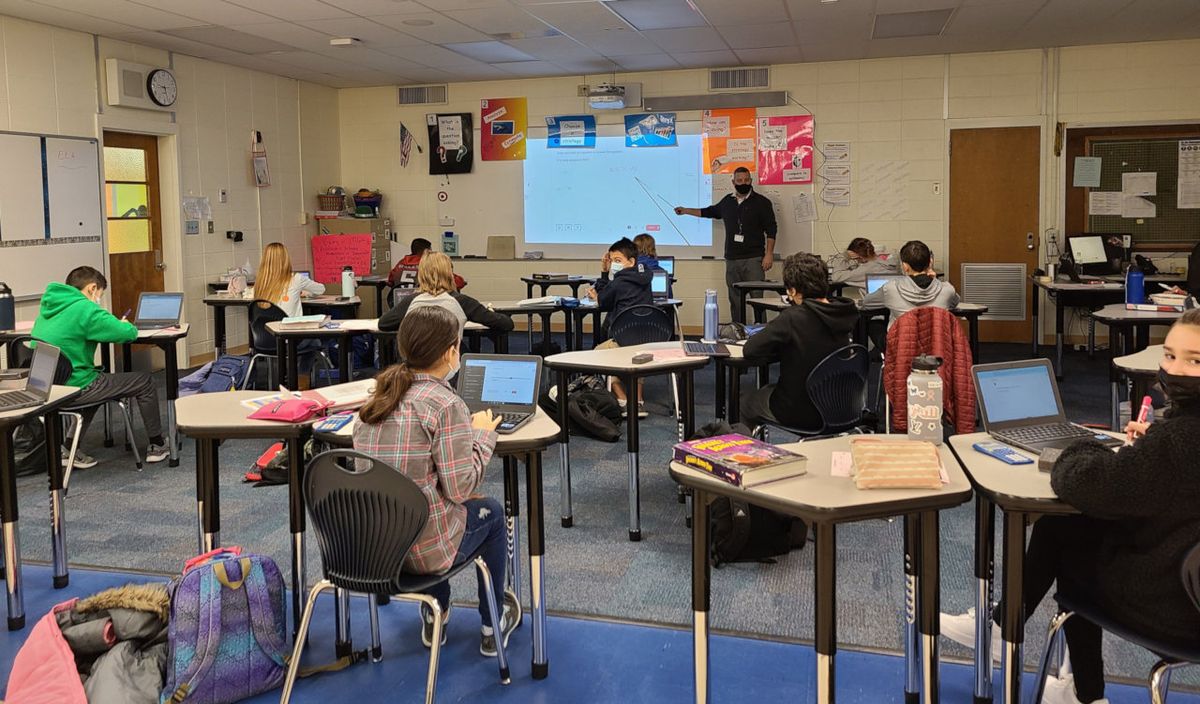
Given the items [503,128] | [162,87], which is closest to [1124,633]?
[162,87]

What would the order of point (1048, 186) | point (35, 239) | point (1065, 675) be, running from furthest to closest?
point (1048, 186), point (35, 239), point (1065, 675)

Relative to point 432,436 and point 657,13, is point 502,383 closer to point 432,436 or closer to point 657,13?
point 432,436

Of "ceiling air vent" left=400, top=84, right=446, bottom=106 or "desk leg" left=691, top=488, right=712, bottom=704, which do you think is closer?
"desk leg" left=691, top=488, right=712, bottom=704

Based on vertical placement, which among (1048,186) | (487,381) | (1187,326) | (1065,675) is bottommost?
(1065,675)

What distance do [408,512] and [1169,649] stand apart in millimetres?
1716

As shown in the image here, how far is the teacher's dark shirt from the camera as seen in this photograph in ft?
30.9

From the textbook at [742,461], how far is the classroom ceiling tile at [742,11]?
4995mm

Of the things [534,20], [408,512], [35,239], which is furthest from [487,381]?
[35,239]

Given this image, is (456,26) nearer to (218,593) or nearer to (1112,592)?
(218,593)

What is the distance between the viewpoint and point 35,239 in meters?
7.19

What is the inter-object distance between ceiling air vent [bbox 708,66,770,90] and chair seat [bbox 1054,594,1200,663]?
7956 mm

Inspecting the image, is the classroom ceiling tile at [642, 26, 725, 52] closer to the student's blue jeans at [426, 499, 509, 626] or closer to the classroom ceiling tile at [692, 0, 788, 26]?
the classroom ceiling tile at [692, 0, 788, 26]

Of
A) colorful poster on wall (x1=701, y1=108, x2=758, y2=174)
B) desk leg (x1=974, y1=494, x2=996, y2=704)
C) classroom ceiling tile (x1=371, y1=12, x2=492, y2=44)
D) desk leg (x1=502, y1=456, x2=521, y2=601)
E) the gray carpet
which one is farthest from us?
colorful poster on wall (x1=701, y1=108, x2=758, y2=174)

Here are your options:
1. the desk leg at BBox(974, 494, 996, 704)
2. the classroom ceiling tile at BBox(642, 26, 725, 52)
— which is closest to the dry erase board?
the classroom ceiling tile at BBox(642, 26, 725, 52)
